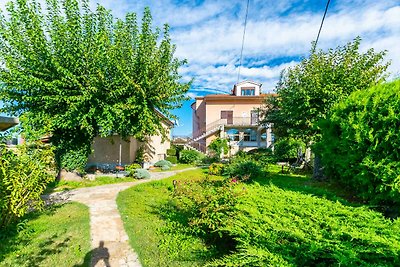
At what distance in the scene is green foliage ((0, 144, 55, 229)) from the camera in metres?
3.72

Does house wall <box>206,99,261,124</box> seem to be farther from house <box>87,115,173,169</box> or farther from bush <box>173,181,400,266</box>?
bush <box>173,181,400,266</box>

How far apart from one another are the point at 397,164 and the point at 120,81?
10.4m

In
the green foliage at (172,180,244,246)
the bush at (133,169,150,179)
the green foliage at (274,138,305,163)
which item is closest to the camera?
the green foliage at (172,180,244,246)

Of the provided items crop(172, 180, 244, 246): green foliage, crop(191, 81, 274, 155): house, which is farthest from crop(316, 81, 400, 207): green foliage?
crop(191, 81, 274, 155): house

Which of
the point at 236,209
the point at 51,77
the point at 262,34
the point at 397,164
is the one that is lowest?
the point at 236,209

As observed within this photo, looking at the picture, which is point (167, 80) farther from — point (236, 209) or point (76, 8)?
point (236, 209)

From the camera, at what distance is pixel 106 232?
14.9 feet

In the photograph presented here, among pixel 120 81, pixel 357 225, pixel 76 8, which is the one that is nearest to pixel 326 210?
pixel 357 225

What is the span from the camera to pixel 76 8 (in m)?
9.16

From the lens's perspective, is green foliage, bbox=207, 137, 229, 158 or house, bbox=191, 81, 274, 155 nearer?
green foliage, bbox=207, 137, 229, 158

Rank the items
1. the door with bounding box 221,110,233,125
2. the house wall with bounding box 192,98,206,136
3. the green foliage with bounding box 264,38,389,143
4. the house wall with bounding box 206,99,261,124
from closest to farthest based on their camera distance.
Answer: the green foliage with bounding box 264,38,389,143 < the house wall with bounding box 206,99,261,124 < the door with bounding box 221,110,233,125 < the house wall with bounding box 192,98,206,136

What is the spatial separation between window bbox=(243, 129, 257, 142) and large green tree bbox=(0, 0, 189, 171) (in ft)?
57.5

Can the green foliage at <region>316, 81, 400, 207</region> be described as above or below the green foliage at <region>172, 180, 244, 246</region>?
above

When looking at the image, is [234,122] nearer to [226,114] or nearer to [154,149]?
[226,114]
